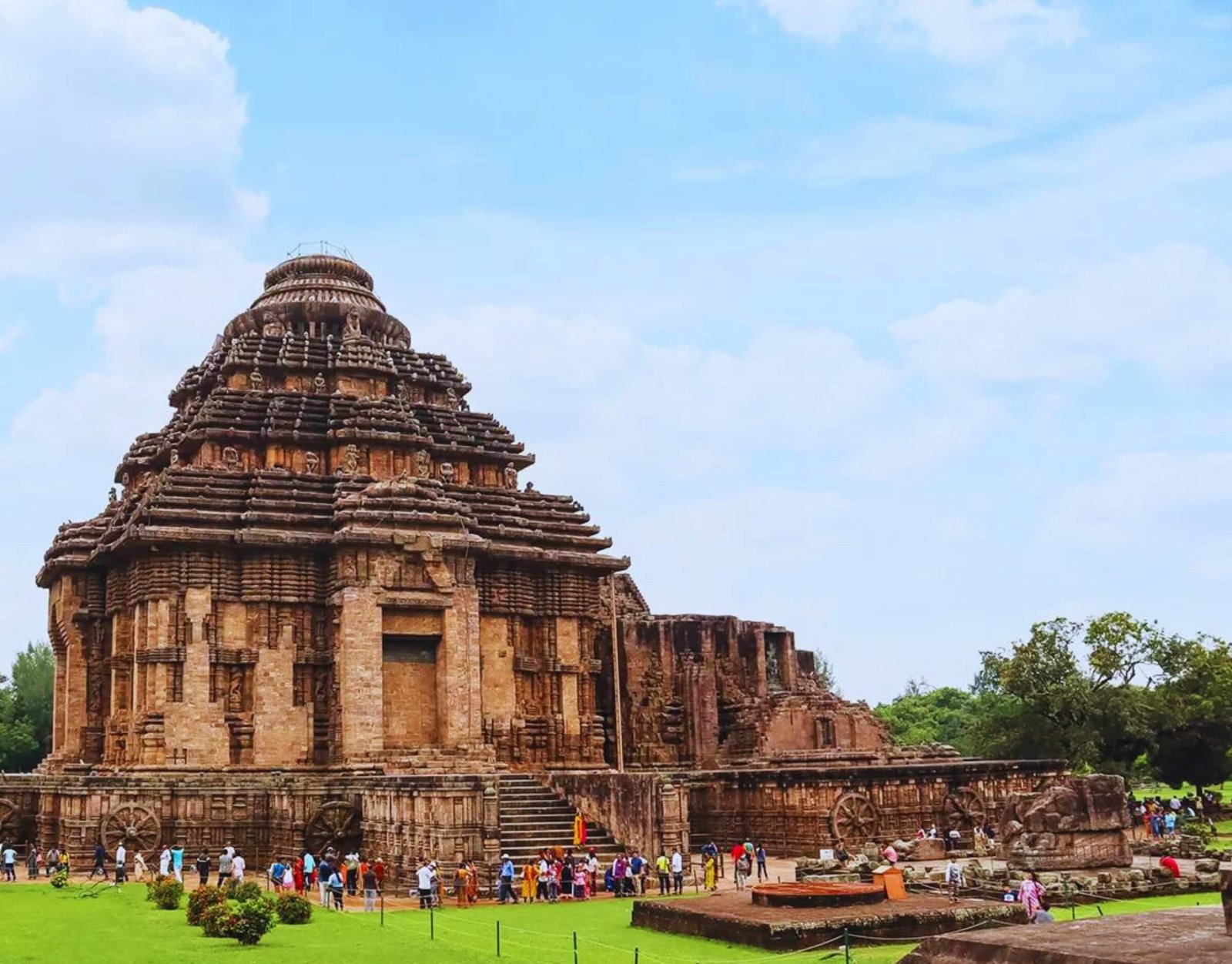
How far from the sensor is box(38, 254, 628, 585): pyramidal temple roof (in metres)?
31.5

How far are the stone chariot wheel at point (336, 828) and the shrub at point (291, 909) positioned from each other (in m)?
6.56

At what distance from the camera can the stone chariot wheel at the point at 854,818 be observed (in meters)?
28.3

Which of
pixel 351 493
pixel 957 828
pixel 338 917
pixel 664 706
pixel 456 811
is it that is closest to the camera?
pixel 338 917

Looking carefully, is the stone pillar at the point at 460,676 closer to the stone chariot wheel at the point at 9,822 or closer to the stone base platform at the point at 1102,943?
the stone chariot wheel at the point at 9,822

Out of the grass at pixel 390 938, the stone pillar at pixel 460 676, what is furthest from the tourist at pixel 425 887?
the stone pillar at pixel 460 676

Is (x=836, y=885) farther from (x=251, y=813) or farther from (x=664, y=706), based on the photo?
(x=664, y=706)

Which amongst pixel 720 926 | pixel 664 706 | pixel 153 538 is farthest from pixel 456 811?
pixel 664 706

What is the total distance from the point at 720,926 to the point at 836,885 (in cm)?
240

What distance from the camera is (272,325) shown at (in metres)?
39.6

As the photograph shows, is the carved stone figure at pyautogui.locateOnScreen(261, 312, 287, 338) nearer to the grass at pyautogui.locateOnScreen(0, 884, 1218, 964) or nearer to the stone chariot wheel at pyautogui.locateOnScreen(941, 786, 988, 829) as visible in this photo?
the grass at pyautogui.locateOnScreen(0, 884, 1218, 964)

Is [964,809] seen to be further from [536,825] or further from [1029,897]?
[1029,897]

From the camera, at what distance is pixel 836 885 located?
62.2ft

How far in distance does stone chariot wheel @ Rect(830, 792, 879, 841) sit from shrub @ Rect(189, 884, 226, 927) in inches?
546

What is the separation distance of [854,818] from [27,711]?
43.2 metres
